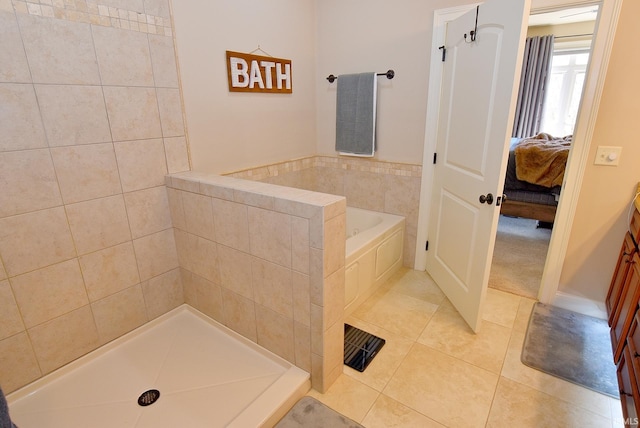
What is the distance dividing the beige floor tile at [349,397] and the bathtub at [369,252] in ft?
1.90

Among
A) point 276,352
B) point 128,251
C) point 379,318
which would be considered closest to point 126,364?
point 128,251

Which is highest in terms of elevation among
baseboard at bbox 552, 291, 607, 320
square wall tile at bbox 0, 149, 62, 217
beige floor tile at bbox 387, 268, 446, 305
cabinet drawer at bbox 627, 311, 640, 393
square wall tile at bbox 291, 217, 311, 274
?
square wall tile at bbox 0, 149, 62, 217

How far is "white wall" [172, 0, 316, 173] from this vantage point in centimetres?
201

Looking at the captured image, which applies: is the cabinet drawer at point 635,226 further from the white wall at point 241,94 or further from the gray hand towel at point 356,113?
the white wall at point 241,94

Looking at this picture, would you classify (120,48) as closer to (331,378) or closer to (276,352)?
(276,352)

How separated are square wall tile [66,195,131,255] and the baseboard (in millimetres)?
2898

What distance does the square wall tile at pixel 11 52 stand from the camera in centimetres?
133

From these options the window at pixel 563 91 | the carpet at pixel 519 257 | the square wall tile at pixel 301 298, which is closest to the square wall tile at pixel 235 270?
the square wall tile at pixel 301 298

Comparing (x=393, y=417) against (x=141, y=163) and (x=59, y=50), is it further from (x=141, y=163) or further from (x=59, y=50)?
(x=59, y=50)

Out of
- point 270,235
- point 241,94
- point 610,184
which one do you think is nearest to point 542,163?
point 610,184

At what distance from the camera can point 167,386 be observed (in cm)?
160

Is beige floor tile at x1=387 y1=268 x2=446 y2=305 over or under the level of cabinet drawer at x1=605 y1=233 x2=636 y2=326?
under

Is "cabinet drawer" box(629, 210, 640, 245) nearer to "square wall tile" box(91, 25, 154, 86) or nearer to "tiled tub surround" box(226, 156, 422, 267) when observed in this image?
"tiled tub surround" box(226, 156, 422, 267)

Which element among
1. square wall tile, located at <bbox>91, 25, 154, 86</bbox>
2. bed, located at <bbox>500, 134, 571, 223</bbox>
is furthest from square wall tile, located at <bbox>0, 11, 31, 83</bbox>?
bed, located at <bbox>500, 134, 571, 223</bbox>
